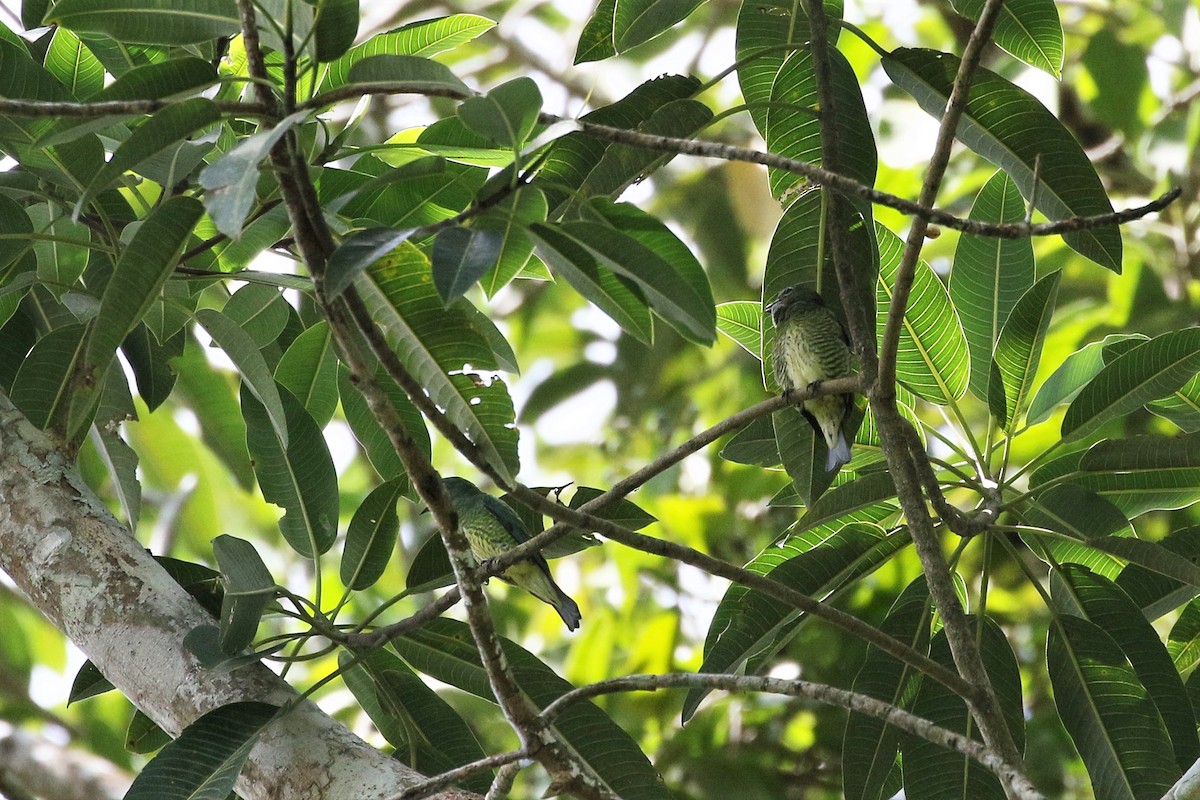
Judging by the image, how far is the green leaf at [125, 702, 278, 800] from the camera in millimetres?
2039

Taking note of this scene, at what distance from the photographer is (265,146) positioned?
59.7 inches

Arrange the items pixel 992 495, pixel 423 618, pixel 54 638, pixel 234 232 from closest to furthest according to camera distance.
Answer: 1. pixel 234 232
2. pixel 423 618
3. pixel 992 495
4. pixel 54 638

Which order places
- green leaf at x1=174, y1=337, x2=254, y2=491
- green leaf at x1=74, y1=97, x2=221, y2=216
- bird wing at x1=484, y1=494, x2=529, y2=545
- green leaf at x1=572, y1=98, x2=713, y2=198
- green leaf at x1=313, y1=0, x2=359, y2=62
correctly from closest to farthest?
green leaf at x1=74, y1=97, x2=221, y2=216 < green leaf at x1=313, y1=0, x2=359, y2=62 < green leaf at x1=572, y1=98, x2=713, y2=198 < green leaf at x1=174, y1=337, x2=254, y2=491 < bird wing at x1=484, y1=494, x2=529, y2=545

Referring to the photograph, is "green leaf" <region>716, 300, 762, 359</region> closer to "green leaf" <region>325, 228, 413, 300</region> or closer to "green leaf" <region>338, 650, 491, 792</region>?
"green leaf" <region>338, 650, 491, 792</region>

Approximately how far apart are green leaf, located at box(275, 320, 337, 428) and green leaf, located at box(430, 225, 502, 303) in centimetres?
110

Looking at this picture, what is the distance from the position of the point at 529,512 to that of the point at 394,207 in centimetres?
79

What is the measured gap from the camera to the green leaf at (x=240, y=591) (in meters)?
2.10

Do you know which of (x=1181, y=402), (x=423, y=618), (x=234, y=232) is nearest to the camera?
(x=234, y=232)

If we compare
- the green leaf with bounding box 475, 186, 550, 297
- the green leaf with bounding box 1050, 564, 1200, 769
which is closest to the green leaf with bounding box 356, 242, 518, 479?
the green leaf with bounding box 475, 186, 550, 297

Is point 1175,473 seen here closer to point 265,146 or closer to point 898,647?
point 898,647

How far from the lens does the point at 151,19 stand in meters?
1.95

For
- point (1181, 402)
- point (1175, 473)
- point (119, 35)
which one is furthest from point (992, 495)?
point (119, 35)

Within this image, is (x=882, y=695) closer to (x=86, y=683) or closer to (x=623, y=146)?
(x=623, y=146)

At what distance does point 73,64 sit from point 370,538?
1241mm
